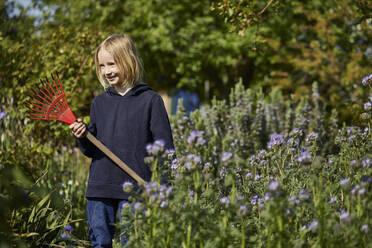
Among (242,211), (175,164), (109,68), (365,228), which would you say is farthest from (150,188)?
(109,68)

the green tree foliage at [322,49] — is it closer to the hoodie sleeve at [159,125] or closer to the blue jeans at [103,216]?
the hoodie sleeve at [159,125]

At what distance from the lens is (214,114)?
186 inches

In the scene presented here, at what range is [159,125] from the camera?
8.25 ft

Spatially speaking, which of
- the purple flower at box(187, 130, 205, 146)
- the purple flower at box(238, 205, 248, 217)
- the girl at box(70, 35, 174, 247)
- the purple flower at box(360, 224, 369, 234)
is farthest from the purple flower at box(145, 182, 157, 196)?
the purple flower at box(360, 224, 369, 234)

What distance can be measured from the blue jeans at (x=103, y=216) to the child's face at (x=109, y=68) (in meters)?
0.73

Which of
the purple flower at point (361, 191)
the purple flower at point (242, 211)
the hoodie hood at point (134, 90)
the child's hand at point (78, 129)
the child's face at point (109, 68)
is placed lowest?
the purple flower at point (242, 211)

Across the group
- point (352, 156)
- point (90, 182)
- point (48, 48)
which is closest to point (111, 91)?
point (90, 182)

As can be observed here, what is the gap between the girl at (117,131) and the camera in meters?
2.48

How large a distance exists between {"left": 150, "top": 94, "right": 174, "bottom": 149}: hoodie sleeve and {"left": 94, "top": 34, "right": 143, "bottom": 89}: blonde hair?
24cm

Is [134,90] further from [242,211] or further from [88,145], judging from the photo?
[242,211]

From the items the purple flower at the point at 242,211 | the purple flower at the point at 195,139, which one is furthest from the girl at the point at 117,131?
the purple flower at the point at 242,211

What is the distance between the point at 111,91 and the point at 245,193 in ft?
3.41

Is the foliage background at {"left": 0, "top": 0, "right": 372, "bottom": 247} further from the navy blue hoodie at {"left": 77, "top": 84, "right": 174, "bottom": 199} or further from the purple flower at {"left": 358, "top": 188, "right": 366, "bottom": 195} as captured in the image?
the purple flower at {"left": 358, "top": 188, "right": 366, "bottom": 195}

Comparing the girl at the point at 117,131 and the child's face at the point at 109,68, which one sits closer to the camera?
the girl at the point at 117,131
